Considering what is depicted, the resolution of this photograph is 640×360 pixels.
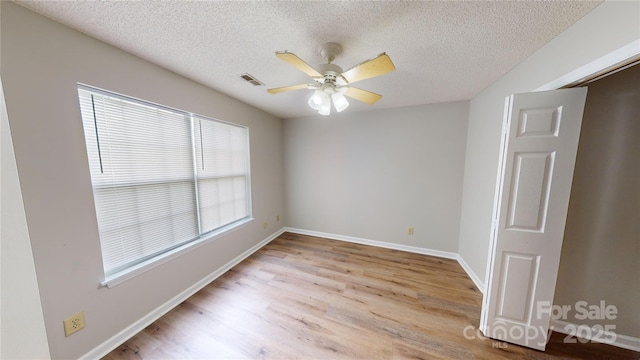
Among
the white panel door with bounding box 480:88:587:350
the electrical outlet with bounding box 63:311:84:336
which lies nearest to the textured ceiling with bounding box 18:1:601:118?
the white panel door with bounding box 480:88:587:350

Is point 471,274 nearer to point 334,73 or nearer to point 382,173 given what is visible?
point 382,173

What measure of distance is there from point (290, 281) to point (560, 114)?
9.30 feet

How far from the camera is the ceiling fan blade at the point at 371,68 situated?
45.3 inches

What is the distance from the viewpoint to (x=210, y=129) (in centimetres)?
239

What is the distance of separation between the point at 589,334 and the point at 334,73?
116 inches

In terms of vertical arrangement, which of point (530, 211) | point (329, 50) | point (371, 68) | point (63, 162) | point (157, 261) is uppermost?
point (329, 50)

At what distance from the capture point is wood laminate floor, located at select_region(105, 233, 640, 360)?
1.47m

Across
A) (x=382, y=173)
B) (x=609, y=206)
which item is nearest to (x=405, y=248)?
(x=382, y=173)

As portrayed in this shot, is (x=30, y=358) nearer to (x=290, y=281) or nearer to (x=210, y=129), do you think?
(x=290, y=281)

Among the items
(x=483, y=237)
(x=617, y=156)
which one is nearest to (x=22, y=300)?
(x=483, y=237)

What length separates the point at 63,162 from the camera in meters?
1.25

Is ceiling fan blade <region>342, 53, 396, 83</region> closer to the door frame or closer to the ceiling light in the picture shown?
the ceiling light

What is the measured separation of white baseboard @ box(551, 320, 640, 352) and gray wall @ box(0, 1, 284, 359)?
11.8 feet

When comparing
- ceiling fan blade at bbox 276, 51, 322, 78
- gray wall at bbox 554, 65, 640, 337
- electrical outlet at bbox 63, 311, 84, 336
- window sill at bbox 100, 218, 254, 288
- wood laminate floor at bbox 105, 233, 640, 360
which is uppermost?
ceiling fan blade at bbox 276, 51, 322, 78
